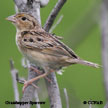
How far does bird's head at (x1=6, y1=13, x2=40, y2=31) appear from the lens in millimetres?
4402

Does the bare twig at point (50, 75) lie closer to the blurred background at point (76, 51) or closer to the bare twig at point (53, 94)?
the bare twig at point (53, 94)

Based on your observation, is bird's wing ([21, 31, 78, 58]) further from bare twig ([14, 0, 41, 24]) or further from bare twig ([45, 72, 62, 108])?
bare twig ([45, 72, 62, 108])

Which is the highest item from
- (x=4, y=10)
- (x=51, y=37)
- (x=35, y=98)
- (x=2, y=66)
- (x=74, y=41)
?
(x=4, y=10)

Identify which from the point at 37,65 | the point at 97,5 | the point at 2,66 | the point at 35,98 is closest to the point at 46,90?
the point at 35,98

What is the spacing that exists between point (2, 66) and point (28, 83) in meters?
4.07

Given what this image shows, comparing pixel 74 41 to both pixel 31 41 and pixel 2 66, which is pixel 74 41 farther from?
pixel 2 66

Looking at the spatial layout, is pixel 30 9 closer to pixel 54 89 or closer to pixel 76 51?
pixel 54 89

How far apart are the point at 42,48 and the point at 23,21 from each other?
1.09ft

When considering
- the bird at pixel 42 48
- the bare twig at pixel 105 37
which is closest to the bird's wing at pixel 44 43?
the bird at pixel 42 48

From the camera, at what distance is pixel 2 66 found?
26.2 feet

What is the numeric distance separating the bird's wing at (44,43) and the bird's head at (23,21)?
10cm

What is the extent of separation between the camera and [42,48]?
4555 millimetres

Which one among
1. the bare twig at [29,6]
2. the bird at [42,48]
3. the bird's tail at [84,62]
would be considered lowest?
A: the bird's tail at [84,62]

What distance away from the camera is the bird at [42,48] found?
14.2 ft
